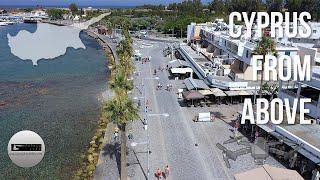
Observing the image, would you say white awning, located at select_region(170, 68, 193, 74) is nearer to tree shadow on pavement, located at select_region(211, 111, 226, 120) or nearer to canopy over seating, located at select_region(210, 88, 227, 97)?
canopy over seating, located at select_region(210, 88, 227, 97)

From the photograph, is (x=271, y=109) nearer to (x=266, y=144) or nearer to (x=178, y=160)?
(x=266, y=144)

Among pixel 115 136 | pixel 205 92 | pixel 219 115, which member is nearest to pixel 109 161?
pixel 115 136

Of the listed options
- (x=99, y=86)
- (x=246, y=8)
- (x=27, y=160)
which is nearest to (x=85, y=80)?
(x=99, y=86)

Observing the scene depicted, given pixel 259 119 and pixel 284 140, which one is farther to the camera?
pixel 259 119

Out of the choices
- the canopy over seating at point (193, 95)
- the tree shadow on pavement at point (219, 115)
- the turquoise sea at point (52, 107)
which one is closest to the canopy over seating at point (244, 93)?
the tree shadow on pavement at point (219, 115)

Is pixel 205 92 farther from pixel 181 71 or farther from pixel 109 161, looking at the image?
pixel 109 161

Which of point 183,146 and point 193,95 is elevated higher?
point 193,95
